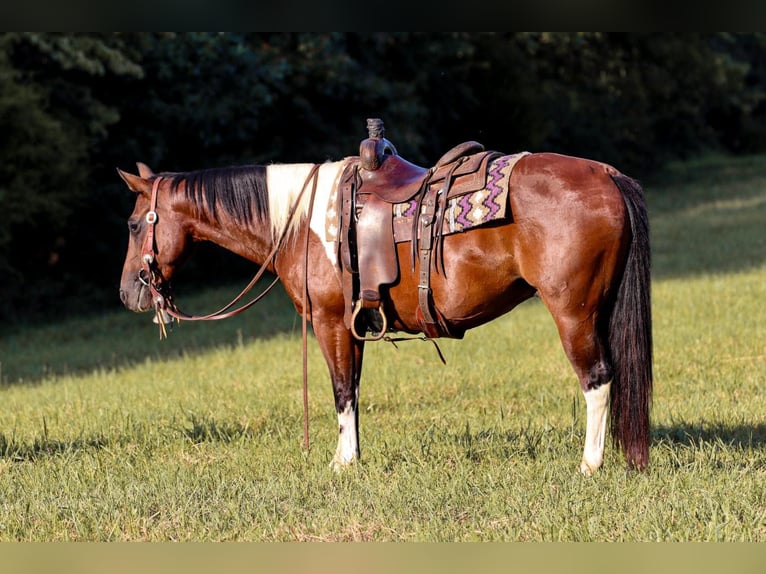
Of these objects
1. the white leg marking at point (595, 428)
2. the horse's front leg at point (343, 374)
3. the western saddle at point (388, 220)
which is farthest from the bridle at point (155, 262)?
the white leg marking at point (595, 428)

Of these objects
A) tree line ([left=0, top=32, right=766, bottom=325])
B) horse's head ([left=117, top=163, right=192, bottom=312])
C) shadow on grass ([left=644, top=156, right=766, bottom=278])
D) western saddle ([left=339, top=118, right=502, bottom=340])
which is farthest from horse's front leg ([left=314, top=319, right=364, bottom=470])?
tree line ([left=0, top=32, right=766, bottom=325])

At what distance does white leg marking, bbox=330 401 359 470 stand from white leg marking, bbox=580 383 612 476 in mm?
1333

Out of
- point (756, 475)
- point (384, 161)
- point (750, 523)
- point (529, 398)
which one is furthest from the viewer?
point (529, 398)

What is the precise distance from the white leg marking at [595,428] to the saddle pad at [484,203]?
1.07m

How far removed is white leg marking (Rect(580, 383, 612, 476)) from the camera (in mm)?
5484

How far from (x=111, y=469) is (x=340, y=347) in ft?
5.16

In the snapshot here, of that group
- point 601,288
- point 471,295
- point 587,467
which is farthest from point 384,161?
point 587,467

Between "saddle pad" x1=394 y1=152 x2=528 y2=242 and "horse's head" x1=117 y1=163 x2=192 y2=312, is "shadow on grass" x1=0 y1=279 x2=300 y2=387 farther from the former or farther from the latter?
"saddle pad" x1=394 y1=152 x2=528 y2=242

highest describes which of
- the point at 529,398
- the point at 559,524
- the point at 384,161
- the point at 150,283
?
the point at 384,161

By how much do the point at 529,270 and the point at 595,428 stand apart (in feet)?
3.02

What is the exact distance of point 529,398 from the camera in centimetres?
812

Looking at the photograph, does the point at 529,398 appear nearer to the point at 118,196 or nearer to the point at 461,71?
the point at 118,196

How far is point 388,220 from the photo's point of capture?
19.0 ft

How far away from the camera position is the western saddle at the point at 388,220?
5.64 meters
